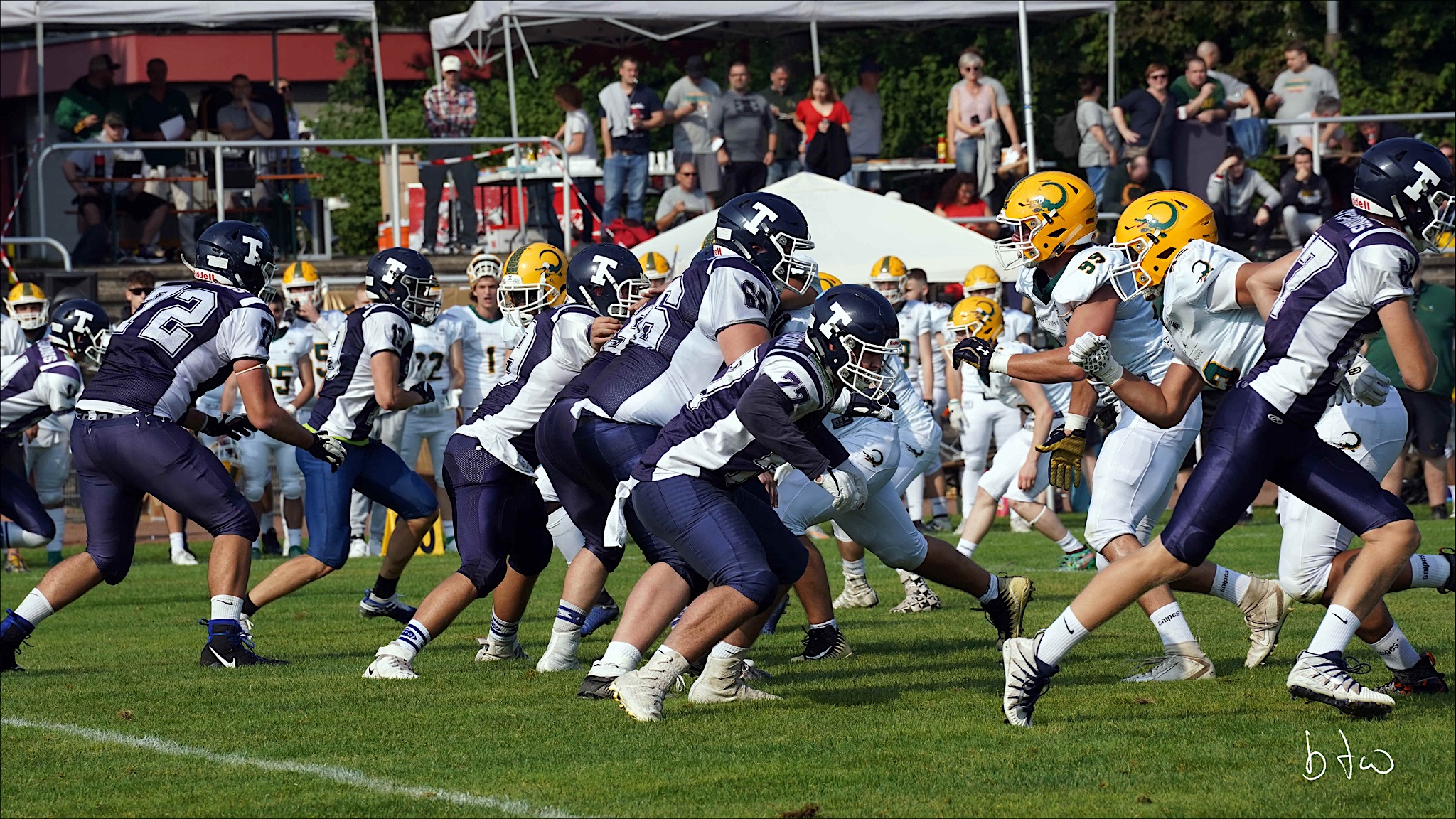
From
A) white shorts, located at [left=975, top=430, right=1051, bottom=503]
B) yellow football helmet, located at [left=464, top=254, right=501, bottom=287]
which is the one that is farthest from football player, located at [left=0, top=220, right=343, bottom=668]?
yellow football helmet, located at [left=464, top=254, right=501, bottom=287]

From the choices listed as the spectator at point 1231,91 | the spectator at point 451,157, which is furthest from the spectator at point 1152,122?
the spectator at point 451,157

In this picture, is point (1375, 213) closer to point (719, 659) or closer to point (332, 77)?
point (719, 659)

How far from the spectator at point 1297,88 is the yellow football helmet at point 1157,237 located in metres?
13.3

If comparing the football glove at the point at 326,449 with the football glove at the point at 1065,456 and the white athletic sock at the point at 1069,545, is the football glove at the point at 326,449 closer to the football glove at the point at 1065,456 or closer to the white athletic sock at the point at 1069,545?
the football glove at the point at 1065,456

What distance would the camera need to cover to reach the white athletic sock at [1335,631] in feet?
20.5

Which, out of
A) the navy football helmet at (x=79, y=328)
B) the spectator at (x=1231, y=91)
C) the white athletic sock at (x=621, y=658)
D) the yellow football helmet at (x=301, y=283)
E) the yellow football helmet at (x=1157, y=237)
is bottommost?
the white athletic sock at (x=621, y=658)

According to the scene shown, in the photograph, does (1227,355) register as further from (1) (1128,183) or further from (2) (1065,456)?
(1) (1128,183)

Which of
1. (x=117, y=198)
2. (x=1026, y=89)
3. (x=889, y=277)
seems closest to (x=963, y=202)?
(x=1026, y=89)

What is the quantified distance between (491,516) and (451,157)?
11393 mm

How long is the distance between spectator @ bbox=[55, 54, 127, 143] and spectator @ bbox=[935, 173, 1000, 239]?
8116mm

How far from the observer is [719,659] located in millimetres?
7098

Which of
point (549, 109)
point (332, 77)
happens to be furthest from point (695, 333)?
point (332, 77)

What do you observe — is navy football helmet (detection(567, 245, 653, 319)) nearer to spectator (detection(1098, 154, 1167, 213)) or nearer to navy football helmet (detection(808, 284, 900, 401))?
navy football helmet (detection(808, 284, 900, 401))

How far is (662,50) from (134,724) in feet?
74.2
